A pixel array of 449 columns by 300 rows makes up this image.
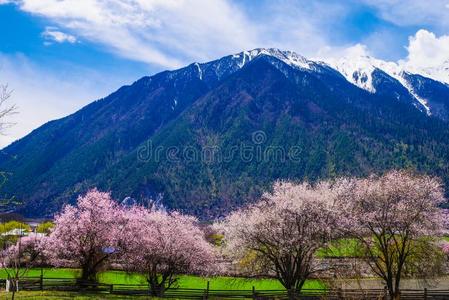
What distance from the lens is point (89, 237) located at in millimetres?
46750

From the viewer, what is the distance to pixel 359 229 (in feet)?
134

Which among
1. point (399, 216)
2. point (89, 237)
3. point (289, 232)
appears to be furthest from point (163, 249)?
point (399, 216)

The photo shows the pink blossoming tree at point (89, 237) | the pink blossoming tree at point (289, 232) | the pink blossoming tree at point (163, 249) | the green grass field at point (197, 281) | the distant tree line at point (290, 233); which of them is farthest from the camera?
the green grass field at point (197, 281)

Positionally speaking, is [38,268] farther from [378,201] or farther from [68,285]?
[378,201]

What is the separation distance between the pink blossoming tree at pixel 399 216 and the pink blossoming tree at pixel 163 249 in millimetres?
16154

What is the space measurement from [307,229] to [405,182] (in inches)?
396

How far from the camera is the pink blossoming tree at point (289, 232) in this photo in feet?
126

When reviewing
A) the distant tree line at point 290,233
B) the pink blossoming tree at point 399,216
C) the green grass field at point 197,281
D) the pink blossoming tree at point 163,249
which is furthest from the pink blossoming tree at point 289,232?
the green grass field at point 197,281

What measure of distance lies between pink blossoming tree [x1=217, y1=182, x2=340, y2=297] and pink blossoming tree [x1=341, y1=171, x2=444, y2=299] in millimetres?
2749

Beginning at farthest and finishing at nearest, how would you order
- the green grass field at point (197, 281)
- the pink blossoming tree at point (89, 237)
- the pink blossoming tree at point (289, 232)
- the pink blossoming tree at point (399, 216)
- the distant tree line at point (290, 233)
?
the green grass field at point (197, 281), the pink blossoming tree at point (89, 237), the pink blossoming tree at point (399, 216), the distant tree line at point (290, 233), the pink blossoming tree at point (289, 232)

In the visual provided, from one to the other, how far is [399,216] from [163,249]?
22083mm

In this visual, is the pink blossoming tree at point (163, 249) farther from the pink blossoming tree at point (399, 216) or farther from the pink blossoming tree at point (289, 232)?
the pink blossoming tree at point (399, 216)

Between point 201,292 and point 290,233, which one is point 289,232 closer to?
point 290,233

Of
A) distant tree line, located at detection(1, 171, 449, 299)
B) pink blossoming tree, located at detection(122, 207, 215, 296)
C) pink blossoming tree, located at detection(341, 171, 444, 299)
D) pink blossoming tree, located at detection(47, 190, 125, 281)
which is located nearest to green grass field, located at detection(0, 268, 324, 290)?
pink blossoming tree, located at detection(122, 207, 215, 296)
